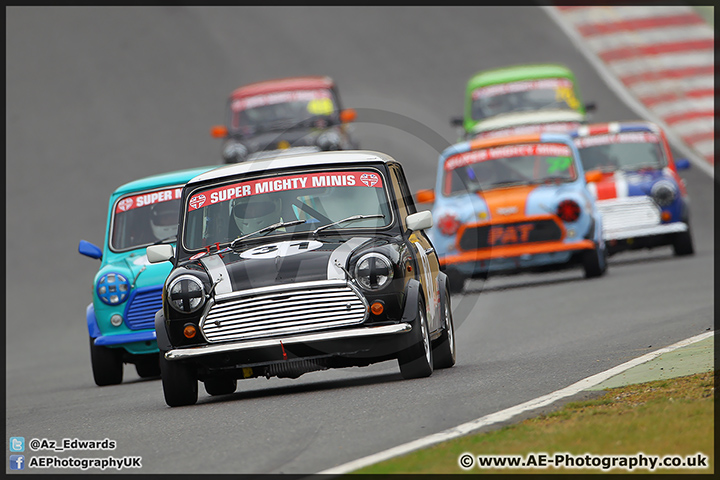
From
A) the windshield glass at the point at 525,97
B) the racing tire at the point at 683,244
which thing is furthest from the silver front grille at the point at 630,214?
the windshield glass at the point at 525,97

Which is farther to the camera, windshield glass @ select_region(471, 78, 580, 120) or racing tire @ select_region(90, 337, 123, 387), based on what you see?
windshield glass @ select_region(471, 78, 580, 120)

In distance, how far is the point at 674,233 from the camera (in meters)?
18.3

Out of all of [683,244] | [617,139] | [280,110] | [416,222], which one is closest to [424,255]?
[416,222]

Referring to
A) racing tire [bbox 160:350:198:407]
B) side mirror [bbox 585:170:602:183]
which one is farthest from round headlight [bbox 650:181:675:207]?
racing tire [bbox 160:350:198:407]

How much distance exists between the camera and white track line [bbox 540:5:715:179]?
2667 cm

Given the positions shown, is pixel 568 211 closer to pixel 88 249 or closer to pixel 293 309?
pixel 88 249

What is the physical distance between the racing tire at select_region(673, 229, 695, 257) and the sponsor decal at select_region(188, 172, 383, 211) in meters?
10.1

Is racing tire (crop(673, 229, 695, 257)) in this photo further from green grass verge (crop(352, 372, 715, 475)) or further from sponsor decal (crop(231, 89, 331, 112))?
green grass verge (crop(352, 372, 715, 475))

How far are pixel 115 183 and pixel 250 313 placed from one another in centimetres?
1798

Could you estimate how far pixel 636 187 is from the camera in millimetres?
18031

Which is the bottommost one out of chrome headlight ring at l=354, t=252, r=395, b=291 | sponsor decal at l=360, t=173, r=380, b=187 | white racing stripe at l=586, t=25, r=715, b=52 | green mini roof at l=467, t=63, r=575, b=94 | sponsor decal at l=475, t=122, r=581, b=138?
chrome headlight ring at l=354, t=252, r=395, b=291

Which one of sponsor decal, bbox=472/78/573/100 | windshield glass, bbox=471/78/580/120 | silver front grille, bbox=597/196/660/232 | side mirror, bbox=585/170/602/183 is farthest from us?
sponsor decal, bbox=472/78/573/100

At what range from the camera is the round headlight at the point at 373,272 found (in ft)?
27.3

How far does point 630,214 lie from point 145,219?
7.89 meters
